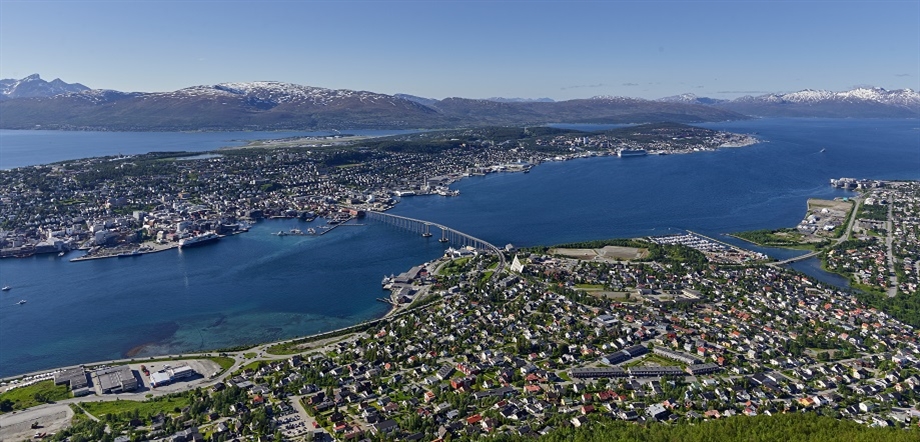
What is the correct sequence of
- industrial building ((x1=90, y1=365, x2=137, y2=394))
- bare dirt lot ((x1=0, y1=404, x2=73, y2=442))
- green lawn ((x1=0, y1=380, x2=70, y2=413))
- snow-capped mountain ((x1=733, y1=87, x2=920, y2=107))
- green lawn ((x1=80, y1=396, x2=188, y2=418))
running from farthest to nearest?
snow-capped mountain ((x1=733, y1=87, x2=920, y2=107)) → industrial building ((x1=90, y1=365, x2=137, y2=394)) → green lawn ((x1=0, y1=380, x2=70, y2=413)) → green lawn ((x1=80, y1=396, x2=188, y2=418)) → bare dirt lot ((x1=0, y1=404, x2=73, y2=442))

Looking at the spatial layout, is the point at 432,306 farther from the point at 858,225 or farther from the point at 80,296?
the point at 858,225

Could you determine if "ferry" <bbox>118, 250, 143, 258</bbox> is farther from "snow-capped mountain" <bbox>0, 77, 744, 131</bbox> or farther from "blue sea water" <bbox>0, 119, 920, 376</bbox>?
"snow-capped mountain" <bbox>0, 77, 744, 131</bbox>

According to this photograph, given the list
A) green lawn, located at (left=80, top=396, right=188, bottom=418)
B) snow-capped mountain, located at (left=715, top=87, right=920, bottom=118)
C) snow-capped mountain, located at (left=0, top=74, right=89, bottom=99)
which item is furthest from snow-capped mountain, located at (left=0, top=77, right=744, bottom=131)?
green lawn, located at (left=80, top=396, right=188, bottom=418)

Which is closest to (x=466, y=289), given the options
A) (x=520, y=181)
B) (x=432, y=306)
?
(x=432, y=306)

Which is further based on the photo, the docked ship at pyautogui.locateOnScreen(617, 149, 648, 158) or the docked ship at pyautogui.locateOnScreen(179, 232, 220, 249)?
the docked ship at pyautogui.locateOnScreen(617, 149, 648, 158)

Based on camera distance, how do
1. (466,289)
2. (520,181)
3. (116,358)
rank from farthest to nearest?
(520,181) < (466,289) < (116,358)

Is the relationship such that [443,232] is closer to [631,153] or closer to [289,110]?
[631,153]
